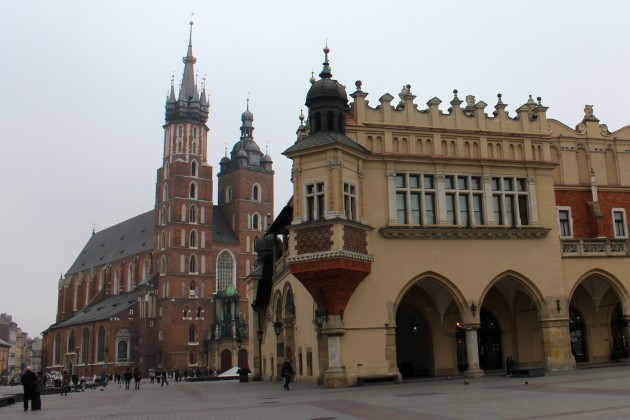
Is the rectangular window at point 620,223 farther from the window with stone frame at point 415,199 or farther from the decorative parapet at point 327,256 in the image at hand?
the decorative parapet at point 327,256

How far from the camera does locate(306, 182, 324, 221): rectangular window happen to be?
28000 millimetres

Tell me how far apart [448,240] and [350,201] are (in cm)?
513

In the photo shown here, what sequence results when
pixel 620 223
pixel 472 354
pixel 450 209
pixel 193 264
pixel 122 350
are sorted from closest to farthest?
1. pixel 472 354
2. pixel 450 209
3. pixel 620 223
4. pixel 122 350
5. pixel 193 264

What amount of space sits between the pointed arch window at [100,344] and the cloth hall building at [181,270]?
0.45 ft

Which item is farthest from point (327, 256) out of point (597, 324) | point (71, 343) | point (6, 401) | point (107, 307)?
point (71, 343)

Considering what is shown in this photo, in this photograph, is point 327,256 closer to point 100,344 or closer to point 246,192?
point 100,344

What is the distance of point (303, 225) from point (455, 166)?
26.6 ft

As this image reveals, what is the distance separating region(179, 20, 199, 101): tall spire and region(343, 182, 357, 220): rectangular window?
81.1m

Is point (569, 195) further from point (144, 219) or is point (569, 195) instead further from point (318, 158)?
point (144, 219)

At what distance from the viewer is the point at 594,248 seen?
32.2 meters

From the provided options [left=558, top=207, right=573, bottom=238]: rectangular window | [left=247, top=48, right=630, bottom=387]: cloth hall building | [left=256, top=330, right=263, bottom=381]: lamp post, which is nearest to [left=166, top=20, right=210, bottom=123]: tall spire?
[left=256, top=330, right=263, bottom=381]: lamp post

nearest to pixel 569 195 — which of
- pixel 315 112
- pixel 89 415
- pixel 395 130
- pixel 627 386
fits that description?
pixel 395 130

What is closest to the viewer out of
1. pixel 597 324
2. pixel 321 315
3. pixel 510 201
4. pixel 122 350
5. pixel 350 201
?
pixel 321 315

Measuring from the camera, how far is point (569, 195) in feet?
113
